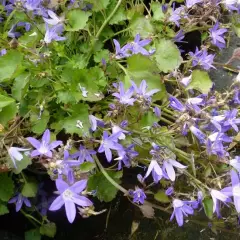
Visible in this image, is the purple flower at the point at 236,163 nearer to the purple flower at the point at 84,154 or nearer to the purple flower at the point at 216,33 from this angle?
the purple flower at the point at 84,154

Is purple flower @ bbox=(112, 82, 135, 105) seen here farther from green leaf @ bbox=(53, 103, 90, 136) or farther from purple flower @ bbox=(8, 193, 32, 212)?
purple flower @ bbox=(8, 193, 32, 212)

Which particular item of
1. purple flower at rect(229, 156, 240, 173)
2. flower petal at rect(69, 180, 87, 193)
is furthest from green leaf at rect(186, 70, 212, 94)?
flower petal at rect(69, 180, 87, 193)

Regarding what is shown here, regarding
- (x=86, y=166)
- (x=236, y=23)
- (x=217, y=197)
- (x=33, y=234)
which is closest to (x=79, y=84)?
(x=86, y=166)

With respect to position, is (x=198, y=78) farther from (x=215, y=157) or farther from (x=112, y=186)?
(x=112, y=186)

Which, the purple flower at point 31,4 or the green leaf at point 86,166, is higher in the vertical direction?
the purple flower at point 31,4

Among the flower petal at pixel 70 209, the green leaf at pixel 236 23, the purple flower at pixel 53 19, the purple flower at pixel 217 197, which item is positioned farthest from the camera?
the green leaf at pixel 236 23

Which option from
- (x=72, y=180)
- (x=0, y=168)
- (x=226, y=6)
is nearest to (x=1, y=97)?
(x=0, y=168)

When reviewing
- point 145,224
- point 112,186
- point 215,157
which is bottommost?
point 145,224

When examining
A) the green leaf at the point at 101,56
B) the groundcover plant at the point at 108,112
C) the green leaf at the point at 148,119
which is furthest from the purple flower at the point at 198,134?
the green leaf at the point at 101,56
